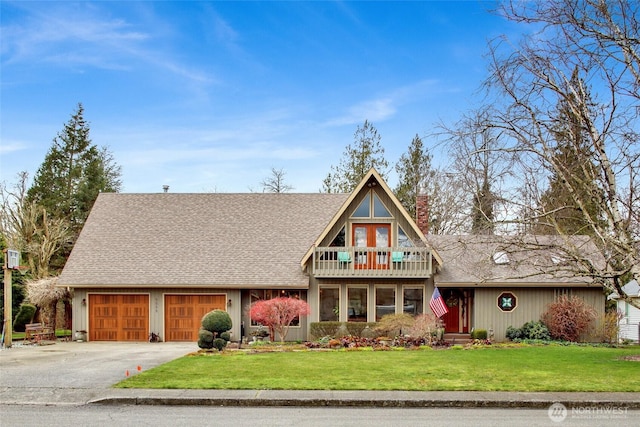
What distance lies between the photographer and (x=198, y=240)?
28.2 m

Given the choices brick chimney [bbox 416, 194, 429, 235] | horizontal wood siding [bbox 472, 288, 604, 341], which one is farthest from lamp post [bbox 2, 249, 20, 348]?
horizontal wood siding [bbox 472, 288, 604, 341]

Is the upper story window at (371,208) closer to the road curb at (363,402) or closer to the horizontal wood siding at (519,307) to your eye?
the horizontal wood siding at (519,307)

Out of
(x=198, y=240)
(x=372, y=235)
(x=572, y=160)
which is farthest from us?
(x=198, y=240)

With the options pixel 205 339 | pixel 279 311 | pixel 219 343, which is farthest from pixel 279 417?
pixel 279 311

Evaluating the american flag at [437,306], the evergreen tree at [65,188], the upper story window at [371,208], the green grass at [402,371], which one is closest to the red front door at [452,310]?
the american flag at [437,306]

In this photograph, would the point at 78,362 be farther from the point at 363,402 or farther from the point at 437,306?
the point at 437,306

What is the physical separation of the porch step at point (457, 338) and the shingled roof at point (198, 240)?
610cm

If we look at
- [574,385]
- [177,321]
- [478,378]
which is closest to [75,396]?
Answer: [478,378]

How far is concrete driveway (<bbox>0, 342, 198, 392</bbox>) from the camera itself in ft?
45.5

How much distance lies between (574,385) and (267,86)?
13790mm

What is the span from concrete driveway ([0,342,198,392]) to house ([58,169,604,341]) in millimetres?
2007

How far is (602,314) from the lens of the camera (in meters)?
25.3

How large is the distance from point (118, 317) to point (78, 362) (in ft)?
30.3

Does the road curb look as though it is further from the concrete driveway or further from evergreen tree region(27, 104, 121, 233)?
evergreen tree region(27, 104, 121, 233)
